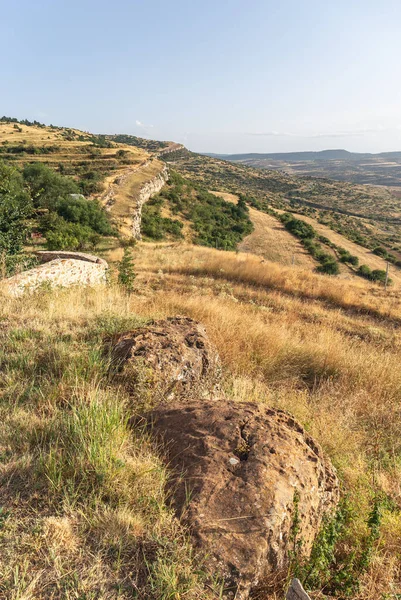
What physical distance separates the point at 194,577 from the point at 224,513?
34 centimetres

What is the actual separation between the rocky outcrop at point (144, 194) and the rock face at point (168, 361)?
2827 cm

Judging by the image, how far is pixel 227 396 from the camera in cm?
373

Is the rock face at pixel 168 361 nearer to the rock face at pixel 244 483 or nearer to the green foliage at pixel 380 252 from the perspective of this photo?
the rock face at pixel 244 483

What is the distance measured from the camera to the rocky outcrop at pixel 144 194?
107 ft

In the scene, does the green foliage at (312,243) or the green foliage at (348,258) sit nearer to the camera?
the green foliage at (312,243)

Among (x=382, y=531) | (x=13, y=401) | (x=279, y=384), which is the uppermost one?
(x=13, y=401)

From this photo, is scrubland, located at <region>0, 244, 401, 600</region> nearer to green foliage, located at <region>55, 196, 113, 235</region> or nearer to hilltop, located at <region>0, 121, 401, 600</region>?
hilltop, located at <region>0, 121, 401, 600</region>

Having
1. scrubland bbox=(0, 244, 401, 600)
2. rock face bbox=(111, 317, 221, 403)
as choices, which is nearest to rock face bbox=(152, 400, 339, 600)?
scrubland bbox=(0, 244, 401, 600)

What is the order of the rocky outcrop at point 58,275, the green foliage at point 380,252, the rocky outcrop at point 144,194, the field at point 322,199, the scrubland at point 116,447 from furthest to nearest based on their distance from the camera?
1. the field at point 322,199
2. the green foliage at point 380,252
3. the rocky outcrop at point 144,194
4. the rocky outcrop at point 58,275
5. the scrubland at point 116,447

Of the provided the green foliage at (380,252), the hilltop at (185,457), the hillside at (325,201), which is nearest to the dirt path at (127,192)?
the hillside at (325,201)

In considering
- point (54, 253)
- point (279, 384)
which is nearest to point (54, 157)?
point (54, 253)

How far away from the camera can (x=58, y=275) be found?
8453 mm

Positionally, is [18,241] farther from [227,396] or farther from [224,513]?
[224,513]

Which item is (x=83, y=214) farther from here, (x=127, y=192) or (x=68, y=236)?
(x=127, y=192)
